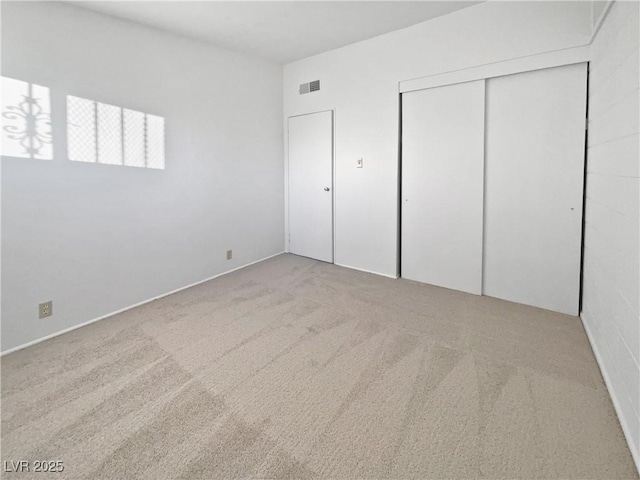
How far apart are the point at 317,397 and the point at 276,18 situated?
3261 millimetres

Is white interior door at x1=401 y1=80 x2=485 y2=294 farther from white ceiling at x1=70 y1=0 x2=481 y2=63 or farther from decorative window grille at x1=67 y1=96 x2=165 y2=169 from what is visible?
decorative window grille at x1=67 y1=96 x2=165 y2=169

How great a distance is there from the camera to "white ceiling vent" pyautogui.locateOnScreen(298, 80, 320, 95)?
4.29 meters

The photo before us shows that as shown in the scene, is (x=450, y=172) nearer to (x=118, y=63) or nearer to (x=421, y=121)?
(x=421, y=121)

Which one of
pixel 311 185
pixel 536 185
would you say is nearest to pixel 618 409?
pixel 536 185

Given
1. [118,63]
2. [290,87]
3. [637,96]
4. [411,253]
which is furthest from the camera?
[290,87]

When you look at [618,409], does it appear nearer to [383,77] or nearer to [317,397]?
[317,397]

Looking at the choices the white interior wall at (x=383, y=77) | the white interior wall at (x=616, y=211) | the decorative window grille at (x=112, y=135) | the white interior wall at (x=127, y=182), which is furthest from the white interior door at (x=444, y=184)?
the decorative window grille at (x=112, y=135)

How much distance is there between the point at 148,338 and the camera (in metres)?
2.53

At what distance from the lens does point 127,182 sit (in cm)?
303

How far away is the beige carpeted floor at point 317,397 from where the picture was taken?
57.1 inches

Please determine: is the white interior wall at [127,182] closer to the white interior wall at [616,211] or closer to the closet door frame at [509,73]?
the closet door frame at [509,73]

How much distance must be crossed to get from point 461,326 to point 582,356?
30.2 inches

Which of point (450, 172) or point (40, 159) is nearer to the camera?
point (40, 159)

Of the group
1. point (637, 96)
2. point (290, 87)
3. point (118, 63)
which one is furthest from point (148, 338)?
point (290, 87)
